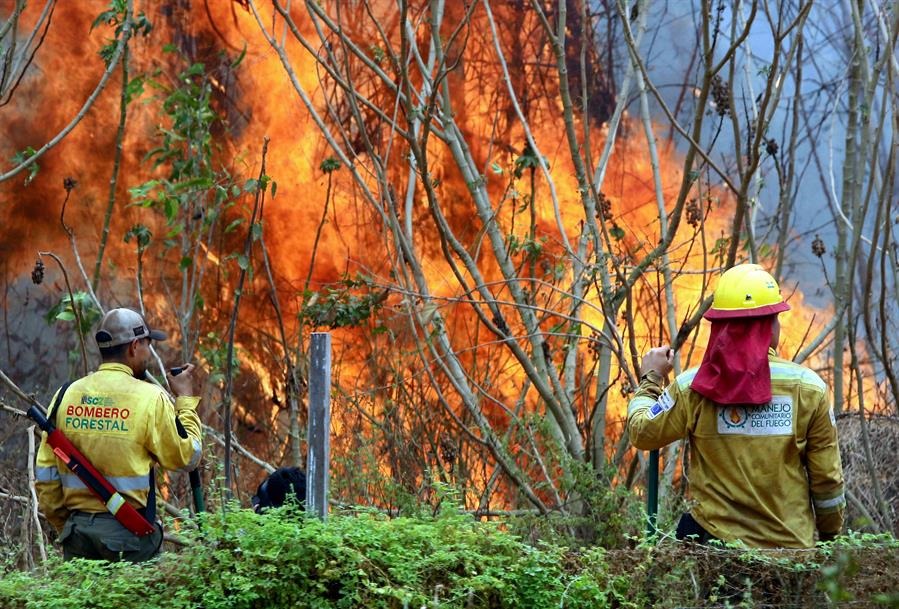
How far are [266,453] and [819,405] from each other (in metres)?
6.09

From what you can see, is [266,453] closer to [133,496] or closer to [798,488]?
[133,496]

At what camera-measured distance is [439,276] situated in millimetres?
9688

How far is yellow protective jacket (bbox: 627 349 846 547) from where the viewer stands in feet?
13.0

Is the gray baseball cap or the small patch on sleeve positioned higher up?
the gray baseball cap

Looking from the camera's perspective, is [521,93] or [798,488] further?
[521,93]

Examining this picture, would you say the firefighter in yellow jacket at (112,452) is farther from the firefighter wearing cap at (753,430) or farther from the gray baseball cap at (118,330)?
the firefighter wearing cap at (753,430)

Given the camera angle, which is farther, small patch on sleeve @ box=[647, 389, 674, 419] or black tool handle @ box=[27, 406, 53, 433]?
black tool handle @ box=[27, 406, 53, 433]

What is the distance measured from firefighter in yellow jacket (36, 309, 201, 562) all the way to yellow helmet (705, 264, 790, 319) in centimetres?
229

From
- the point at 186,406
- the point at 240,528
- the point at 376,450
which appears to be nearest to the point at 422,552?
the point at 240,528

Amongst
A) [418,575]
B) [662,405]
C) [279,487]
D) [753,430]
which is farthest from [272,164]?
[418,575]

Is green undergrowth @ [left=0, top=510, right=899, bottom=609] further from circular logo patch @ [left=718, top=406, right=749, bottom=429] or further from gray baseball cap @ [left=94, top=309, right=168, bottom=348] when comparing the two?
gray baseball cap @ [left=94, top=309, right=168, bottom=348]

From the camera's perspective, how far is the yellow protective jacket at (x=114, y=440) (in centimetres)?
466

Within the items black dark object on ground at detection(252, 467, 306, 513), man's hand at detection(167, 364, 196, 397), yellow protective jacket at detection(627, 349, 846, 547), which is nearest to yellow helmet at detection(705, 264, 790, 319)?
yellow protective jacket at detection(627, 349, 846, 547)

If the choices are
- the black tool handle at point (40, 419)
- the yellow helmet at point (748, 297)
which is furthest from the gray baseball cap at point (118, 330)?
the yellow helmet at point (748, 297)
